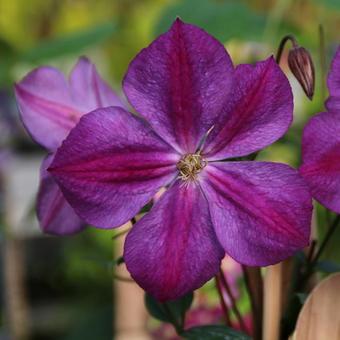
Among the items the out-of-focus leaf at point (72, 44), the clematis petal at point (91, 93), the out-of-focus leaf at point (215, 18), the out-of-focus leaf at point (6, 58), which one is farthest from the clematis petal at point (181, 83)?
the out-of-focus leaf at point (6, 58)

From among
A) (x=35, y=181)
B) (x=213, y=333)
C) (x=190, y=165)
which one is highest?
(x=190, y=165)

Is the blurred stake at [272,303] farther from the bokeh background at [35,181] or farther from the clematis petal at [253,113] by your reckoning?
the bokeh background at [35,181]

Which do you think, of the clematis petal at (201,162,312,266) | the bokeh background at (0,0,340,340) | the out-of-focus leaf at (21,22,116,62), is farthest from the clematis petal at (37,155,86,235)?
the bokeh background at (0,0,340,340)

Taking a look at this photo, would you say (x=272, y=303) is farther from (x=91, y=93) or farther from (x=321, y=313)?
(x=91, y=93)

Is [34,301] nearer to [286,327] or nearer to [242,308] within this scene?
[242,308]

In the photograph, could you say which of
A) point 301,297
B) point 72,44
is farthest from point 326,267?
point 72,44
